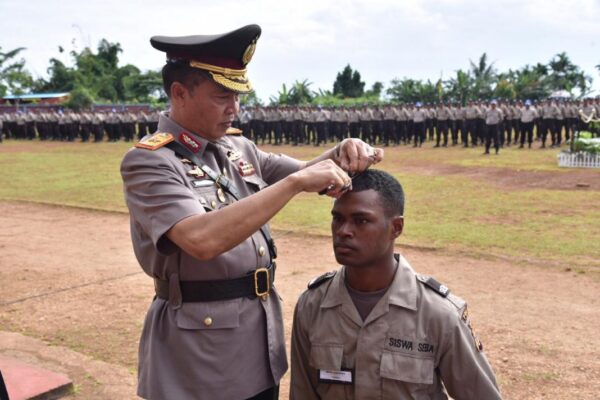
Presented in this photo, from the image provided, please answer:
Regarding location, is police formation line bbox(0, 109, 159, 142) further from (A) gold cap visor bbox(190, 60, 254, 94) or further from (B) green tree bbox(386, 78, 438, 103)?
(A) gold cap visor bbox(190, 60, 254, 94)

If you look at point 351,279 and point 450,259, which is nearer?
point 351,279

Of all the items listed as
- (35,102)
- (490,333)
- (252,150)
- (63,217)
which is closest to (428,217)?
(490,333)

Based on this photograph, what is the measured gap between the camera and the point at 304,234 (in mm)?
9109

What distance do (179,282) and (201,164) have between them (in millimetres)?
433

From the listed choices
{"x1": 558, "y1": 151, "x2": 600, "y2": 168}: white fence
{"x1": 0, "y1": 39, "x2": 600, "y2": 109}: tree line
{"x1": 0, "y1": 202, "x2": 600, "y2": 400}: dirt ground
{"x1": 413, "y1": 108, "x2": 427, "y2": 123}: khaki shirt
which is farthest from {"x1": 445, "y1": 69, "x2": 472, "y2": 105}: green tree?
{"x1": 0, "y1": 202, "x2": 600, "y2": 400}: dirt ground

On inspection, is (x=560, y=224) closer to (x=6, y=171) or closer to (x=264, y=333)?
(x=264, y=333)

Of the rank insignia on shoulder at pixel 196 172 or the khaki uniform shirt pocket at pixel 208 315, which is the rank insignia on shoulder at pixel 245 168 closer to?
the rank insignia on shoulder at pixel 196 172

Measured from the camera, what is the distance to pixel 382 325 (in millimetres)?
2410

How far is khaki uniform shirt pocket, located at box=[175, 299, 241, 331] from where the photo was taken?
235 centimetres

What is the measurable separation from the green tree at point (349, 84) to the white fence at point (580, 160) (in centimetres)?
3473

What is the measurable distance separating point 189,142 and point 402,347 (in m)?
1.07

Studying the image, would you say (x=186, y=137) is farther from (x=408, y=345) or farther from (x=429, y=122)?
(x=429, y=122)

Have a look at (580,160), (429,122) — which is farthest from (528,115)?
(580,160)

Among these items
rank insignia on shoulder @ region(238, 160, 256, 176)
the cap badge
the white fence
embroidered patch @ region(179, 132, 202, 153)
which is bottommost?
the white fence
